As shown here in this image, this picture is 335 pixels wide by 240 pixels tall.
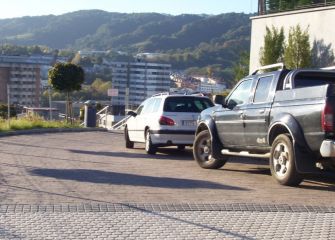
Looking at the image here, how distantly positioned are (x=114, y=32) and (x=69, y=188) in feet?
283

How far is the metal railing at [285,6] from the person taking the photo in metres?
24.8

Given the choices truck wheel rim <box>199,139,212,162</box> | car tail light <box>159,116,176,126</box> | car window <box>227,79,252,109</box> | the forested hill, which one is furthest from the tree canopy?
the forested hill

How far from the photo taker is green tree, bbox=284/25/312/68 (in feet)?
84.0

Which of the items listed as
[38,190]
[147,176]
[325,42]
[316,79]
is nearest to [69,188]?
→ [38,190]

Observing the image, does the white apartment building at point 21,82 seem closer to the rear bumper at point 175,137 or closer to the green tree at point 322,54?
the green tree at point 322,54

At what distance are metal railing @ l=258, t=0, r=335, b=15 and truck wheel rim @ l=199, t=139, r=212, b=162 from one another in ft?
42.0

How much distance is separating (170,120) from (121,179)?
514 cm

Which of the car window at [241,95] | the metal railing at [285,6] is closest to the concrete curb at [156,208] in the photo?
the car window at [241,95]

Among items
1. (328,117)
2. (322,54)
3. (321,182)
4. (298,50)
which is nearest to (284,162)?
(321,182)

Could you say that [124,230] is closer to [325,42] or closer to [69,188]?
→ [69,188]

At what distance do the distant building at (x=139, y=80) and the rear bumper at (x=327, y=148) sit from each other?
3330cm

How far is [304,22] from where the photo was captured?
25844mm

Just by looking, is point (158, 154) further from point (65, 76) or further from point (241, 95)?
Result: point (65, 76)

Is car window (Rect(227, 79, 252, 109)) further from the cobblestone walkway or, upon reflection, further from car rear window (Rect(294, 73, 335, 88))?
the cobblestone walkway
